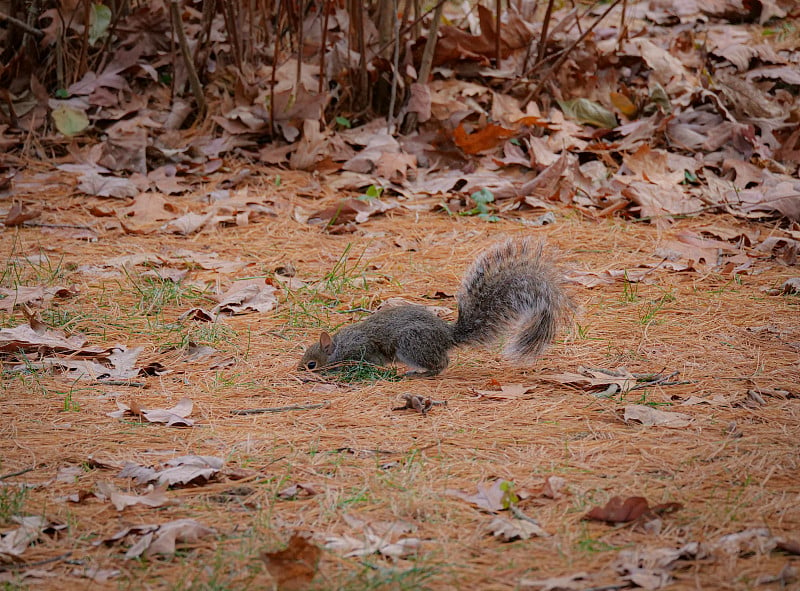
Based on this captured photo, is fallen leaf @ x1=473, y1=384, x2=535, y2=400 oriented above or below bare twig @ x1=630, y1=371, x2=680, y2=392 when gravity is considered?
below

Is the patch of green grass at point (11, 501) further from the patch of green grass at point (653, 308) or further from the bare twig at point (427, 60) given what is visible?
the bare twig at point (427, 60)

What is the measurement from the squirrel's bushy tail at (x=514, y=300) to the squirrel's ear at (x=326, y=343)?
→ 0.47 m

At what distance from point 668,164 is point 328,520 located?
419 centimetres

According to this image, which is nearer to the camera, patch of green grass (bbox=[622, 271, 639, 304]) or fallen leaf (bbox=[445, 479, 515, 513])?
fallen leaf (bbox=[445, 479, 515, 513])

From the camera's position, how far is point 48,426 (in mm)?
2590

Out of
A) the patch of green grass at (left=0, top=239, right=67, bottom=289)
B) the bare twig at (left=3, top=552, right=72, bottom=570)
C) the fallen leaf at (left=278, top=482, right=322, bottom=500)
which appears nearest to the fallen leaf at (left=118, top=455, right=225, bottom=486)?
the fallen leaf at (left=278, top=482, right=322, bottom=500)

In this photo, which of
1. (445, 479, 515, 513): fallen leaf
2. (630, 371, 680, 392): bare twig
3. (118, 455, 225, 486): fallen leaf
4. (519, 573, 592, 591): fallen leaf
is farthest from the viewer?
(630, 371, 680, 392): bare twig

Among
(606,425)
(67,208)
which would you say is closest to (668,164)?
(606,425)

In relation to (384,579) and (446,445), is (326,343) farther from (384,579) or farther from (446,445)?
(384,579)

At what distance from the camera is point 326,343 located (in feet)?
10.4

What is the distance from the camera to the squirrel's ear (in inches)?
123

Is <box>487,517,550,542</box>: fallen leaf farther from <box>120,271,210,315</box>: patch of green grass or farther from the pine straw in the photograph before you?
<box>120,271,210,315</box>: patch of green grass

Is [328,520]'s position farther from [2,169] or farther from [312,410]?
[2,169]

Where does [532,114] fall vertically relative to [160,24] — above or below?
below
